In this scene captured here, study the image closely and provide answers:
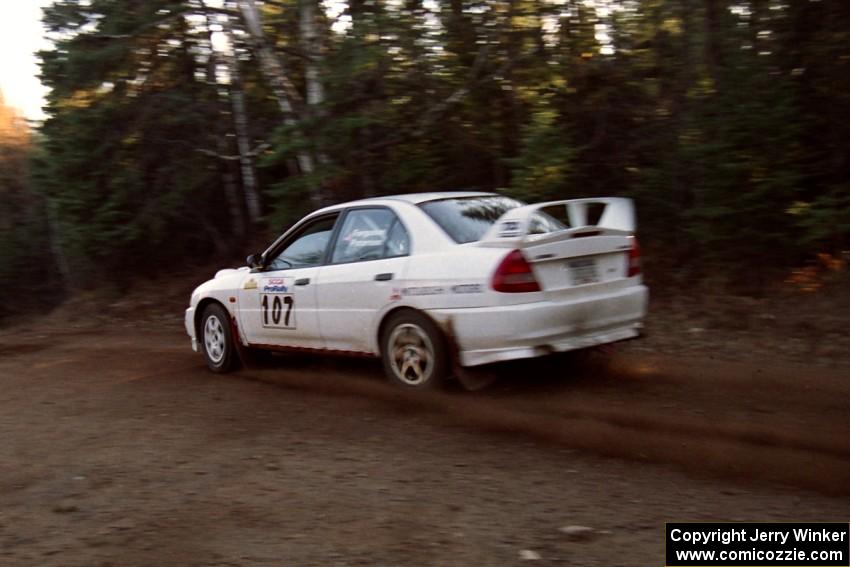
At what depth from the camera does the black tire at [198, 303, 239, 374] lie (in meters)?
8.51

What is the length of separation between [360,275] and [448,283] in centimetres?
99

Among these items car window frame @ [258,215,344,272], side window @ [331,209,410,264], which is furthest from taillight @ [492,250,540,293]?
car window frame @ [258,215,344,272]

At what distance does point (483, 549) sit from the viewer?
371 centimetres

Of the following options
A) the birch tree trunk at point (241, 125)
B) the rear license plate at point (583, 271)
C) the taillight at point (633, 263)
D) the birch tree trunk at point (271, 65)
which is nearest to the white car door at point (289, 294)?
the rear license plate at point (583, 271)

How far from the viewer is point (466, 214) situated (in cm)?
688

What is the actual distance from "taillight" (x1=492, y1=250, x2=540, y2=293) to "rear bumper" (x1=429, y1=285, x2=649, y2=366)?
0.43 feet

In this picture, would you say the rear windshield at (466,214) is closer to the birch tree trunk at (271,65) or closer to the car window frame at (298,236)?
the car window frame at (298,236)

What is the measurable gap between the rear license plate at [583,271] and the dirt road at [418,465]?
86cm

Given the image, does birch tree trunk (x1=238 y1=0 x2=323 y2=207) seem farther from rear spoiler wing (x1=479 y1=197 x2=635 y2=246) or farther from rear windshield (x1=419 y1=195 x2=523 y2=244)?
rear spoiler wing (x1=479 y1=197 x2=635 y2=246)

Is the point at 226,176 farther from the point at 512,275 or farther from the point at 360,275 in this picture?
the point at 512,275

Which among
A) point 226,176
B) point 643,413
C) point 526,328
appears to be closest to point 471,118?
point 226,176

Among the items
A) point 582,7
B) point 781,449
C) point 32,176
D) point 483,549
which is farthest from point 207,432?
point 32,176

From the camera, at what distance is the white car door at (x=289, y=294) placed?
24.8ft

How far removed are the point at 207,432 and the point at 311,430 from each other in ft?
2.48
